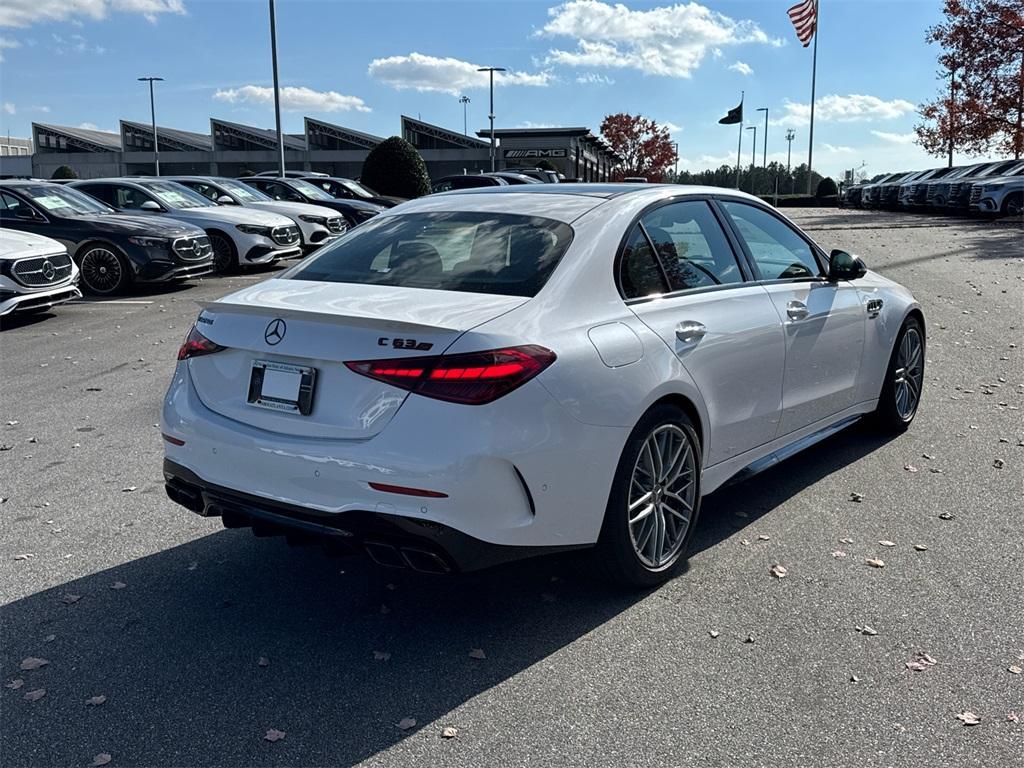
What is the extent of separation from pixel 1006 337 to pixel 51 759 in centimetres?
997

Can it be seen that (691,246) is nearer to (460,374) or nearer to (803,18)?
(460,374)

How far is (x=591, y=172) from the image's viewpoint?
89500 millimetres

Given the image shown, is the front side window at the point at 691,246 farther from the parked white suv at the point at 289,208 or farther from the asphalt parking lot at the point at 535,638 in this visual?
the parked white suv at the point at 289,208

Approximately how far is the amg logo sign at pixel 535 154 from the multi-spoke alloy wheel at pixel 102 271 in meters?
65.3

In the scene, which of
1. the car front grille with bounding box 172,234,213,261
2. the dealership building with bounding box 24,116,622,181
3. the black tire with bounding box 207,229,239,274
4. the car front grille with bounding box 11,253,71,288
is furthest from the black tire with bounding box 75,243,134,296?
the dealership building with bounding box 24,116,622,181

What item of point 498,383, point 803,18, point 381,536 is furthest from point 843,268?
point 803,18

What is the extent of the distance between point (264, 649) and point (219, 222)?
1371cm

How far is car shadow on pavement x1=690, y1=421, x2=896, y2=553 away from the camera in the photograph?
16.1 ft

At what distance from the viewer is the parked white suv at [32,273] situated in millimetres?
11164

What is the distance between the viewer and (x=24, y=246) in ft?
38.0

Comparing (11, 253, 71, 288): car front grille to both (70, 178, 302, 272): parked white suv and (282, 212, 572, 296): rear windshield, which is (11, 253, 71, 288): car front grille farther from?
(282, 212, 572, 296): rear windshield

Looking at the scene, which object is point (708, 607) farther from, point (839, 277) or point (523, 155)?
point (523, 155)

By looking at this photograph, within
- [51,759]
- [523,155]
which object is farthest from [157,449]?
[523,155]

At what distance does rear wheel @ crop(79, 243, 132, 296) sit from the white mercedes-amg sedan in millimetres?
10160
